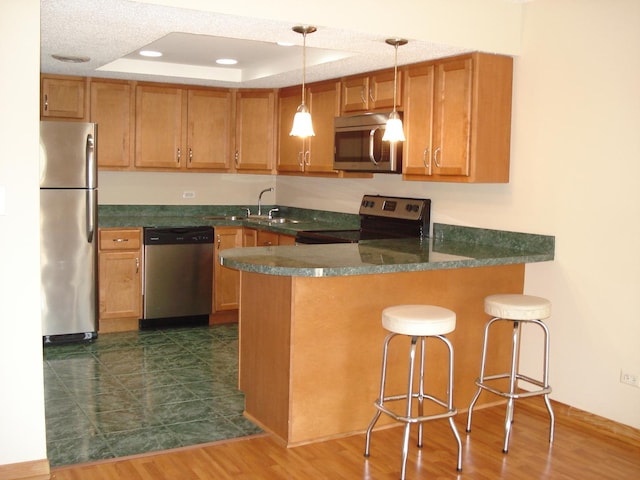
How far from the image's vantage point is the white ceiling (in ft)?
11.4

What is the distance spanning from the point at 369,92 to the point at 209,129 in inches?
75.8

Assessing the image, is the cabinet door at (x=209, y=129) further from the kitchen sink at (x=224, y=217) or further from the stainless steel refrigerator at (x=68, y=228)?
the stainless steel refrigerator at (x=68, y=228)

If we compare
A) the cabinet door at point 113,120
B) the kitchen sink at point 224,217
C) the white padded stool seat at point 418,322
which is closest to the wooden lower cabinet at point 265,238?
the kitchen sink at point 224,217

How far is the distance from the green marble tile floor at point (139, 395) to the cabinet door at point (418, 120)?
1.83m

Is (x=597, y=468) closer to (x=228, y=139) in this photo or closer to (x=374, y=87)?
(x=374, y=87)

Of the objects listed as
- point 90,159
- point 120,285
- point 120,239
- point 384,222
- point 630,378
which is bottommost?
point 630,378

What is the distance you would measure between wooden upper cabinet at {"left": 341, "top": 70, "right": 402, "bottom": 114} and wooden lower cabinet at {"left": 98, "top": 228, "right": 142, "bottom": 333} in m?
2.03

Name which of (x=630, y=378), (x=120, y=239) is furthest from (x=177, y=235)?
(x=630, y=378)

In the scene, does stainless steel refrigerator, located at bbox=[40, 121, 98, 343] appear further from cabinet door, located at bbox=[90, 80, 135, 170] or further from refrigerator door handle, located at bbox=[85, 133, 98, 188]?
cabinet door, located at bbox=[90, 80, 135, 170]

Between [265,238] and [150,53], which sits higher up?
[150,53]

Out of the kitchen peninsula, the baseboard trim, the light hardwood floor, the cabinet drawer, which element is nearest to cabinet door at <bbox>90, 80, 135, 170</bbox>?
the cabinet drawer

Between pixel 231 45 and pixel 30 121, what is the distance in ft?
7.91

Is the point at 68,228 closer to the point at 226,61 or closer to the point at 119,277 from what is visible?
the point at 119,277

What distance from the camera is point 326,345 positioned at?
3619 mm
